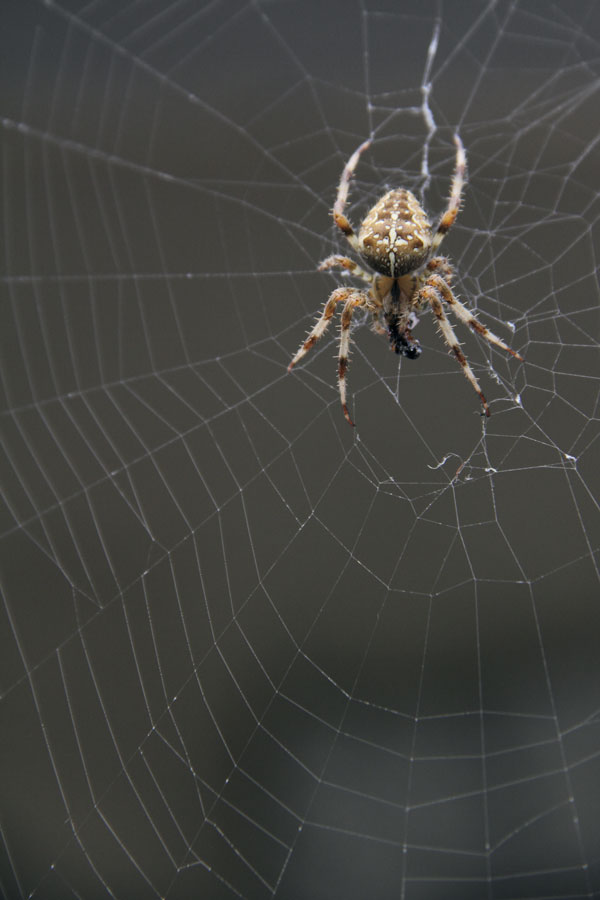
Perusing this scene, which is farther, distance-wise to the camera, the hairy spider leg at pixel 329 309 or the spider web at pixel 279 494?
the spider web at pixel 279 494

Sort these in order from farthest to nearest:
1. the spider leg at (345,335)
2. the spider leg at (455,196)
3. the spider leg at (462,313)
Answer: the spider leg at (345,335), the spider leg at (455,196), the spider leg at (462,313)

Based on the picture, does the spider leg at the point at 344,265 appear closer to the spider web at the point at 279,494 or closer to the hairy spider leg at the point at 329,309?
the hairy spider leg at the point at 329,309

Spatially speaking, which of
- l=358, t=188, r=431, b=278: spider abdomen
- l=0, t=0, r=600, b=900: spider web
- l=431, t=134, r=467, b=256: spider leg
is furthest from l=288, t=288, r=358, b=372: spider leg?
l=0, t=0, r=600, b=900: spider web

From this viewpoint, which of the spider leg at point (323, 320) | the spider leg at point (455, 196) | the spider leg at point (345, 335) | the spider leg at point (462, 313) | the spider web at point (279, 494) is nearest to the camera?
the spider leg at point (462, 313)

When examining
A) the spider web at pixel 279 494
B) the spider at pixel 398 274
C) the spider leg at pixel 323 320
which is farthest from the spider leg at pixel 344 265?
the spider web at pixel 279 494

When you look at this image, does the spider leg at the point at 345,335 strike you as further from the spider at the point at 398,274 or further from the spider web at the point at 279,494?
the spider web at the point at 279,494

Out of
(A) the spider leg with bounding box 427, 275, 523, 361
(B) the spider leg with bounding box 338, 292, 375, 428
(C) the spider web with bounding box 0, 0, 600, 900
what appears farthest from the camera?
(C) the spider web with bounding box 0, 0, 600, 900

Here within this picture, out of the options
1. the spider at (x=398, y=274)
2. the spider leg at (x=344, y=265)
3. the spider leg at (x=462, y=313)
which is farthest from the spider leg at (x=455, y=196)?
the spider leg at (x=344, y=265)

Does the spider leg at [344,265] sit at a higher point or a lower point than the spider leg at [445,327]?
higher

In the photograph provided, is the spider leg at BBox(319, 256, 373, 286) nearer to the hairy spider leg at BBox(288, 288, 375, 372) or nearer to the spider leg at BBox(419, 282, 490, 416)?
the hairy spider leg at BBox(288, 288, 375, 372)
